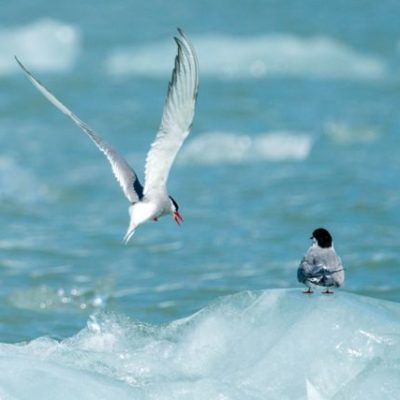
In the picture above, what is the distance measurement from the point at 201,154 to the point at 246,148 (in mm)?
567

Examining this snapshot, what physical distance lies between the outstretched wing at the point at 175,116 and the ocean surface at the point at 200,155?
917 mm

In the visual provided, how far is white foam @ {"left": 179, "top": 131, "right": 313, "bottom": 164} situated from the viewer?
13969mm

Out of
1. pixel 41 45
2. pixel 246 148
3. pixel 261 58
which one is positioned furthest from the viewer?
pixel 41 45

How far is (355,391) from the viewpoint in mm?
5523

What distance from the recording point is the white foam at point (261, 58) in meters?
19.9

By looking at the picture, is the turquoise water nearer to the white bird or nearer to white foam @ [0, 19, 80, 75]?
white foam @ [0, 19, 80, 75]

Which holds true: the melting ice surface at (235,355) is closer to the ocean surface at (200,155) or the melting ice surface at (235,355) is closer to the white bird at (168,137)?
the ocean surface at (200,155)

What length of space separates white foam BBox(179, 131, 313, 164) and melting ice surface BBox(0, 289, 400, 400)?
7583 mm

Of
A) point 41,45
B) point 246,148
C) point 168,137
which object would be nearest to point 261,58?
point 41,45

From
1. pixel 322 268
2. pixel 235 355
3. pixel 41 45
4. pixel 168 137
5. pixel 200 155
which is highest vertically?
pixel 41 45

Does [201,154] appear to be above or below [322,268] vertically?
above

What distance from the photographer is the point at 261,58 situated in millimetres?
21000

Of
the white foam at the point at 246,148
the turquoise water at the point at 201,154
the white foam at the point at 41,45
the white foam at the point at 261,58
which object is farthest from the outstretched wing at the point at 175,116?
the white foam at the point at 41,45

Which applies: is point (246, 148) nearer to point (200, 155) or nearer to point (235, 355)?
point (200, 155)
